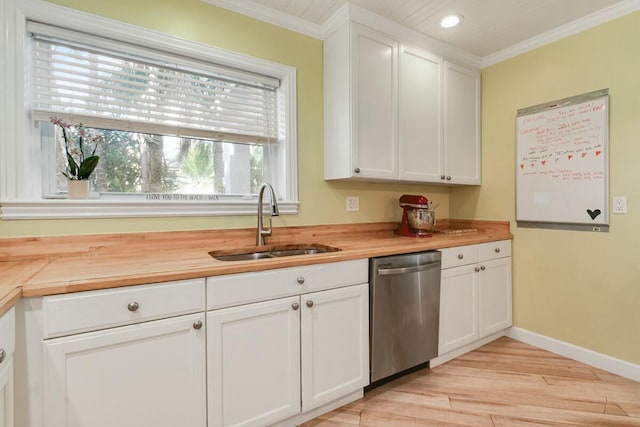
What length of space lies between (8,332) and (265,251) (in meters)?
1.22

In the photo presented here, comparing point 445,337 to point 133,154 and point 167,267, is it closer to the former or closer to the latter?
point 167,267

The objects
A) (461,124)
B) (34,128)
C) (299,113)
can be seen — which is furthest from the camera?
(461,124)

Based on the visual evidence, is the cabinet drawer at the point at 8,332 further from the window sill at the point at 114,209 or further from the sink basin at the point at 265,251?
the sink basin at the point at 265,251

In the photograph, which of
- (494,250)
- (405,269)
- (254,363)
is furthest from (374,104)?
(254,363)

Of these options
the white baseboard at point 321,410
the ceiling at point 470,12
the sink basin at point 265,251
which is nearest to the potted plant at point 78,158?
the sink basin at point 265,251

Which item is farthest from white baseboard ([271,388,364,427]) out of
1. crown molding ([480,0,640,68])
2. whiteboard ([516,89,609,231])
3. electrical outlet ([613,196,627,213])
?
crown molding ([480,0,640,68])

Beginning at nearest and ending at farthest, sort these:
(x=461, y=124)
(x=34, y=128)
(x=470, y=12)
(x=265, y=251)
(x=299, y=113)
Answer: (x=34, y=128), (x=265, y=251), (x=470, y=12), (x=299, y=113), (x=461, y=124)

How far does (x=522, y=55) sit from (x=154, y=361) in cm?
327

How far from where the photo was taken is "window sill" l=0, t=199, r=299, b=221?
58.8 inches

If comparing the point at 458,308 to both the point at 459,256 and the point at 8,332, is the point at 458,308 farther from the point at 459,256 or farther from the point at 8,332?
the point at 8,332

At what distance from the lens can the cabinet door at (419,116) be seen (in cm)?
236

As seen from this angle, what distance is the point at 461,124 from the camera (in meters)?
2.72

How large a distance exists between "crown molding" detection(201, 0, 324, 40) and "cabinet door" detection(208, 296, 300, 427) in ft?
5.88

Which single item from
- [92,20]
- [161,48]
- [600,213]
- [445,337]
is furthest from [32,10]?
[600,213]
